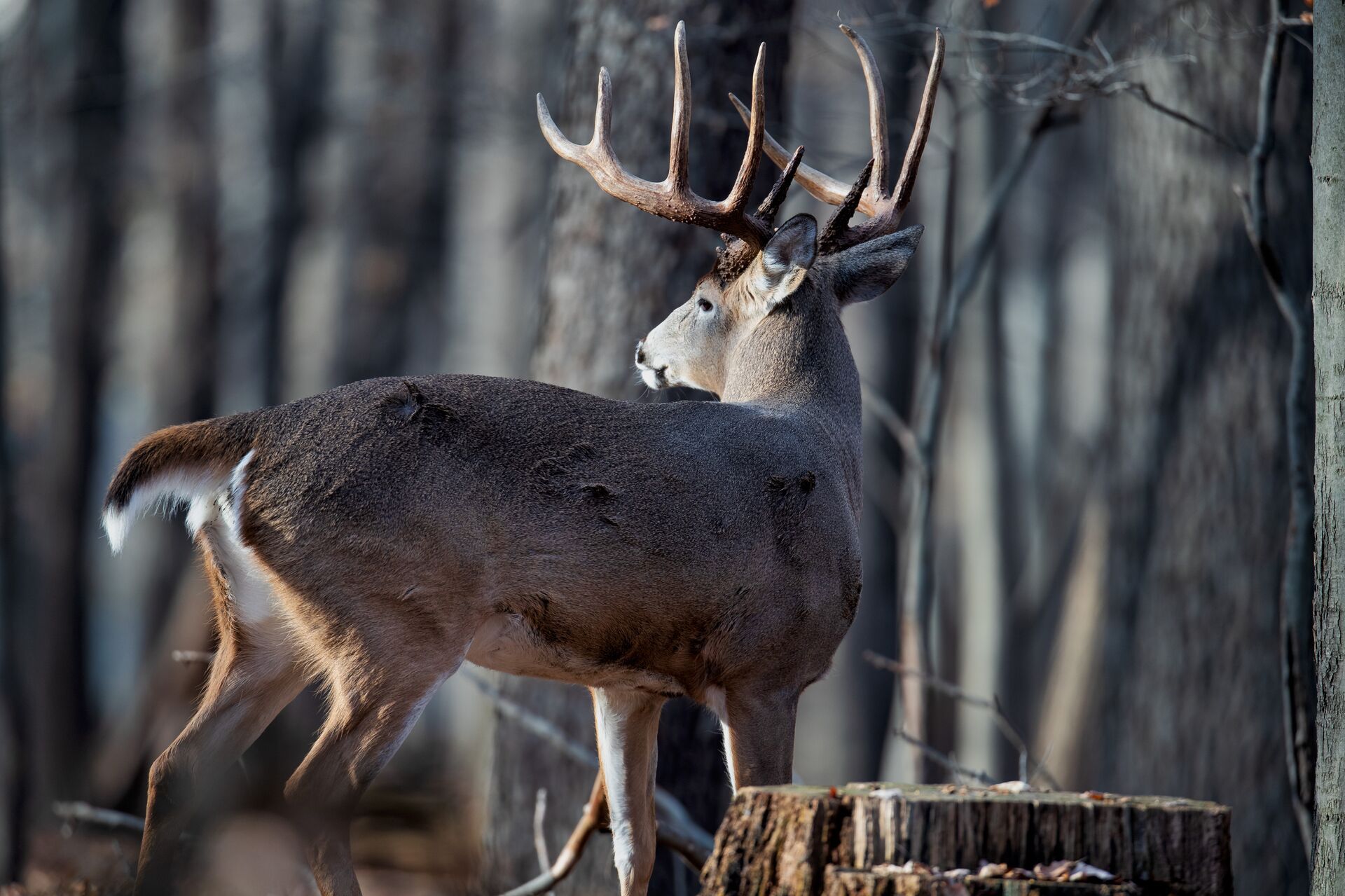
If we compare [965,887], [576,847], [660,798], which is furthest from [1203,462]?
[965,887]

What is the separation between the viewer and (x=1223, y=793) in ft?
25.8

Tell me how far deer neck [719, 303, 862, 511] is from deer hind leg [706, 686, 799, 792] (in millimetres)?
1008

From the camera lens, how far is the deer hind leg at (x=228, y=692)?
469 cm

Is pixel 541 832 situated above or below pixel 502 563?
below

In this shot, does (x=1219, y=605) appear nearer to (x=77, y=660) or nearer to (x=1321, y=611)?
(x=1321, y=611)

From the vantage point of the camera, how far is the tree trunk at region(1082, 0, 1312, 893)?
25.4 feet

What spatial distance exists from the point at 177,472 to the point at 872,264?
299 centimetres

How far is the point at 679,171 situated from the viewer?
5816 millimetres

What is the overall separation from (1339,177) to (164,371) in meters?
17.2

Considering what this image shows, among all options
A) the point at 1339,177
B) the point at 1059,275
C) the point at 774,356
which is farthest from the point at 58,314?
the point at 1059,275

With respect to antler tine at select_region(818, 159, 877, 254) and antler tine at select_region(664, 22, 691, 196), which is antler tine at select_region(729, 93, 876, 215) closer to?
antler tine at select_region(818, 159, 877, 254)

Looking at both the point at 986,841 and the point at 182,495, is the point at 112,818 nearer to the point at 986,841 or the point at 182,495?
the point at 182,495

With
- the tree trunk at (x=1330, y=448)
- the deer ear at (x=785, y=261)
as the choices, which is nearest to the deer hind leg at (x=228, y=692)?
the deer ear at (x=785, y=261)

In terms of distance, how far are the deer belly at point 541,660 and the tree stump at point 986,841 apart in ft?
4.21
